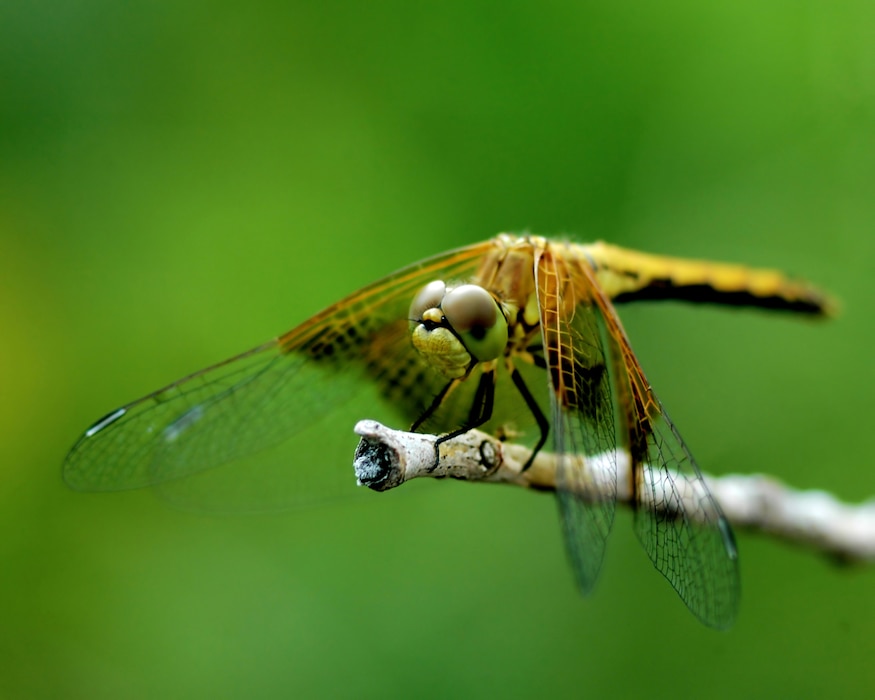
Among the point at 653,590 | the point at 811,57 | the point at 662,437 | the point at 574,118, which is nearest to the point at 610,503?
the point at 662,437

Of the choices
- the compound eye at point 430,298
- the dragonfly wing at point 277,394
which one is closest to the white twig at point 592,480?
the compound eye at point 430,298

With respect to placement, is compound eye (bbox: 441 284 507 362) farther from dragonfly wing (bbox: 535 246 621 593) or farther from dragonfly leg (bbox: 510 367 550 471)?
dragonfly leg (bbox: 510 367 550 471)

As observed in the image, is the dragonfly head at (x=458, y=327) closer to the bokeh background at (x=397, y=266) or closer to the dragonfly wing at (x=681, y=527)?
the dragonfly wing at (x=681, y=527)

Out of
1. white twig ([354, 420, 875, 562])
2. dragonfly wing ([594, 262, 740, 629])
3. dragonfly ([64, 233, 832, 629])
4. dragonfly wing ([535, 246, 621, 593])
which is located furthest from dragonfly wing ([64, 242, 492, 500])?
dragonfly wing ([594, 262, 740, 629])

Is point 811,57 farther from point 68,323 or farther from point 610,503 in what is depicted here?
point 68,323

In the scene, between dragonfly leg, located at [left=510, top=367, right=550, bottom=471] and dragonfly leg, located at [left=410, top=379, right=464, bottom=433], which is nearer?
dragonfly leg, located at [left=410, top=379, right=464, bottom=433]

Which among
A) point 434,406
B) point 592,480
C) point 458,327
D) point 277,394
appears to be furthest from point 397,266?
point 592,480
